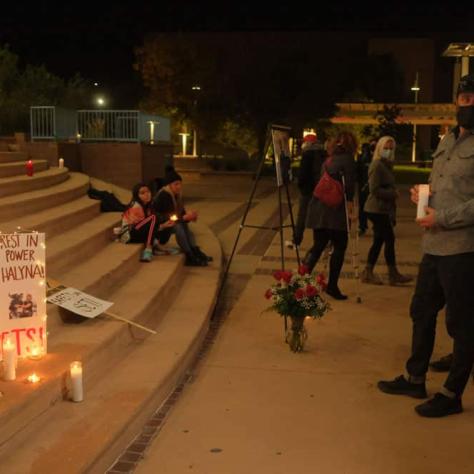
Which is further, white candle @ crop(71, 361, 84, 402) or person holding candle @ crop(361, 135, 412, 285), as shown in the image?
person holding candle @ crop(361, 135, 412, 285)

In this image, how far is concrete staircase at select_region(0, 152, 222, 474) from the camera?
12.1 ft

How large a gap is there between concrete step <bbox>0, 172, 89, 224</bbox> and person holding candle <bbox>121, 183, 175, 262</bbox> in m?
1.07

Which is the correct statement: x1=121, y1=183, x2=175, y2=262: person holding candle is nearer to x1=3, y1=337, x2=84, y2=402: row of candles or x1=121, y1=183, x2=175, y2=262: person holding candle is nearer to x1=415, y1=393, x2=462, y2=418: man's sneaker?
x1=3, y1=337, x2=84, y2=402: row of candles

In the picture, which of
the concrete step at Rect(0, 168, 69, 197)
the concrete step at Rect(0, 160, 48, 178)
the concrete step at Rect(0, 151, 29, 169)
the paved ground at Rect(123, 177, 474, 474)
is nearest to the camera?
the paved ground at Rect(123, 177, 474, 474)

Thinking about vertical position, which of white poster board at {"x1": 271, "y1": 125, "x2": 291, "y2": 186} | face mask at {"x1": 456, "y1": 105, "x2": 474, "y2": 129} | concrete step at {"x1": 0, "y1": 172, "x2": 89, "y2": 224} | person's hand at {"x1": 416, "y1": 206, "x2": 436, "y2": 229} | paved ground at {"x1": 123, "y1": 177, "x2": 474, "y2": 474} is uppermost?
face mask at {"x1": 456, "y1": 105, "x2": 474, "y2": 129}

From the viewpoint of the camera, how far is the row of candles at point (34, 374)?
4.03 meters

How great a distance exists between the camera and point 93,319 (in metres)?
5.35

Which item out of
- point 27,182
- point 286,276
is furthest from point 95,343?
point 27,182

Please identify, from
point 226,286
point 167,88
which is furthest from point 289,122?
point 226,286

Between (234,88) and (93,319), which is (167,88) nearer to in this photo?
(234,88)

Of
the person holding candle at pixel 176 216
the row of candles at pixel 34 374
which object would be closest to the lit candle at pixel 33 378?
the row of candles at pixel 34 374

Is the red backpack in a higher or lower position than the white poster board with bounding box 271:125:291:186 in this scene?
lower

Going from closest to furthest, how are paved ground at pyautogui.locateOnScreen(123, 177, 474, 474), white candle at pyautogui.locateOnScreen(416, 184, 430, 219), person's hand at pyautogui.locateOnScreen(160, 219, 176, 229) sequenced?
paved ground at pyautogui.locateOnScreen(123, 177, 474, 474) → white candle at pyautogui.locateOnScreen(416, 184, 430, 219) → person's hand at pyautogui.locateOnScreen(160, 219, 176, 229)

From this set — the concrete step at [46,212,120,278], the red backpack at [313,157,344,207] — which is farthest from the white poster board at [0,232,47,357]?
the red backpack at [313,157,344,207]
